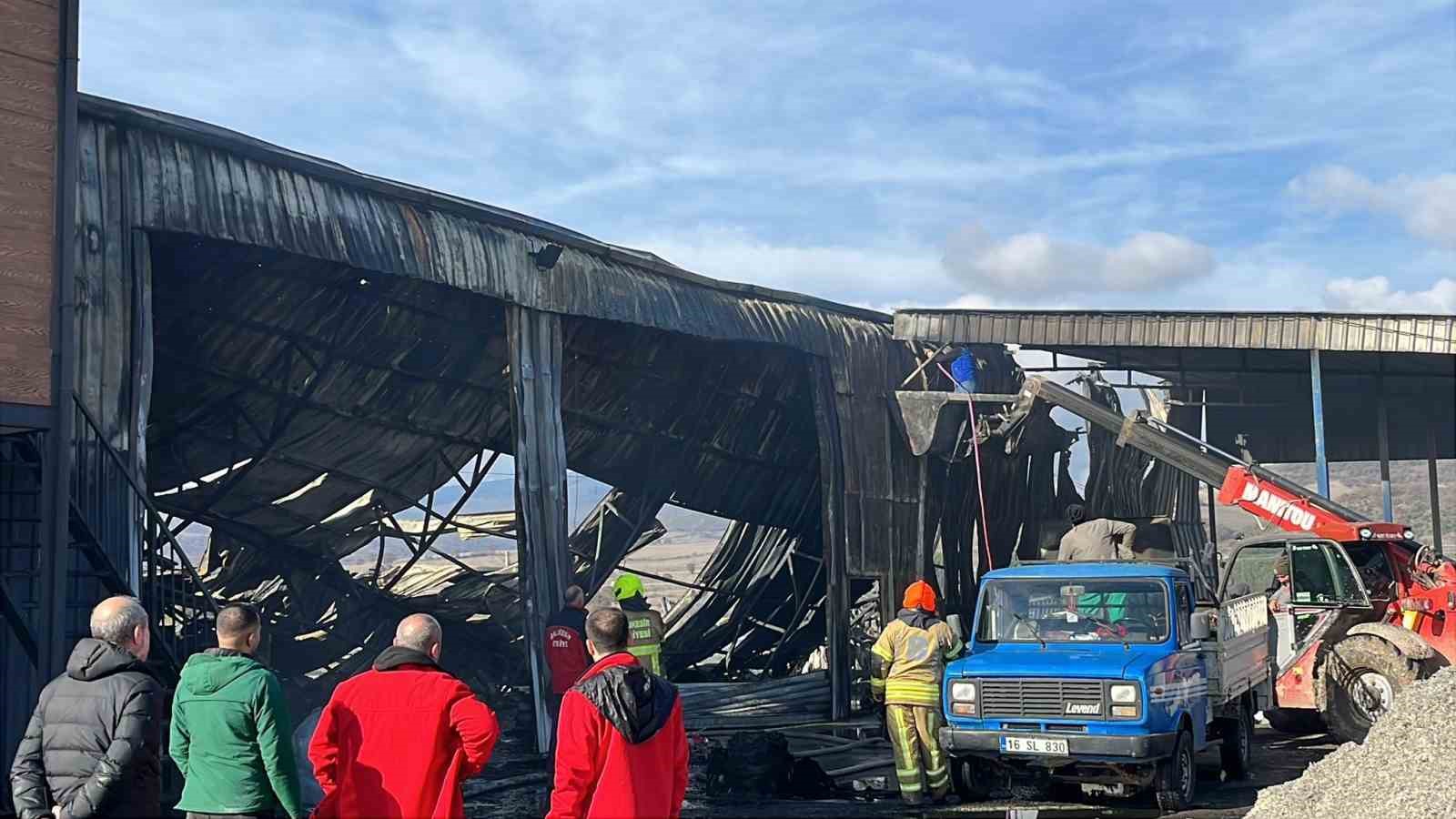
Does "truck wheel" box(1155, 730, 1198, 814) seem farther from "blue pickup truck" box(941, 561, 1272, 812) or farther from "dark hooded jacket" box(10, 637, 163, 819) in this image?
"dark hooded jacket" box(10, 637, 163, 819)

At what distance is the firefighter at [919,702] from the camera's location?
1192 centimetres

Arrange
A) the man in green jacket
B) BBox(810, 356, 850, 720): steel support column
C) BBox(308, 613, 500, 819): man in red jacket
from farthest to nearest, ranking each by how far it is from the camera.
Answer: BBox(810, 356, 850, 720): steel support column
the man in green jacket
BBox(308, 613, 500, 819): man in red jacket

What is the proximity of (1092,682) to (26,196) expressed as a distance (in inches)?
339

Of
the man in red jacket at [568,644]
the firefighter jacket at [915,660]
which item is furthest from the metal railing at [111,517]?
the firefighter jacket at [915,660]

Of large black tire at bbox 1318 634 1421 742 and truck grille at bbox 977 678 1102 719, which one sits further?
large black tire at bbox 1318 634 1421 742

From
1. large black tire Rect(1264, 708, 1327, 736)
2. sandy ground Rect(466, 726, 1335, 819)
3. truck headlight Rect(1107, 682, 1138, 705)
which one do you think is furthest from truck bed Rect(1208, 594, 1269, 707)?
truck headlight Rect(1107, 682, 1138, 705)

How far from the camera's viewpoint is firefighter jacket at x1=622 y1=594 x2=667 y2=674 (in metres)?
11.7

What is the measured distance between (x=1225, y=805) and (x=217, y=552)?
12.2 m

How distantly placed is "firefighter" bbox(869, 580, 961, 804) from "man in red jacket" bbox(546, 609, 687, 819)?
6399mm

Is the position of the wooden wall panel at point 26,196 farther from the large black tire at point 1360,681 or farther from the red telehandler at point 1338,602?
the large black tire at point 1360,681

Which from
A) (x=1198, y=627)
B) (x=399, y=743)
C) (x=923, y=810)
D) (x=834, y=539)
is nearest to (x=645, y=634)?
(x=923, y=810)

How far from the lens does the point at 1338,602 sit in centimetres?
1593

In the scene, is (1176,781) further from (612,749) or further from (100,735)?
(100,735)

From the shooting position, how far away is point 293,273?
14578mm
